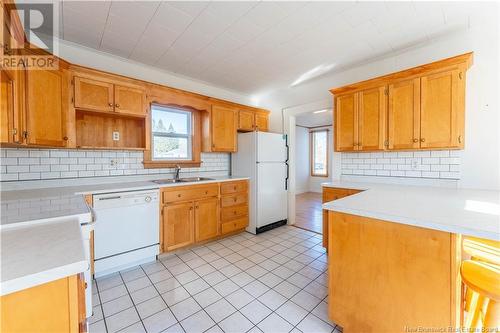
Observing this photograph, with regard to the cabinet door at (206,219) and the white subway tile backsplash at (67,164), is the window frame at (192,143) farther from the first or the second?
the cabinet door at (206,219)

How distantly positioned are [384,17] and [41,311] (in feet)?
9.73

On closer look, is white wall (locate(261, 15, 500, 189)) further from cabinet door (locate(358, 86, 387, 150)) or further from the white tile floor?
the white tile floor

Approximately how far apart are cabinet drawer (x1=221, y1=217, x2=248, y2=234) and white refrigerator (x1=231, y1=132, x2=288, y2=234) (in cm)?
11

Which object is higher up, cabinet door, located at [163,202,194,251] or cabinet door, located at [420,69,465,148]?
cabinet door, located at [420,69,465,148]

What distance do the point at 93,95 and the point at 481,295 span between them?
11.4 feet

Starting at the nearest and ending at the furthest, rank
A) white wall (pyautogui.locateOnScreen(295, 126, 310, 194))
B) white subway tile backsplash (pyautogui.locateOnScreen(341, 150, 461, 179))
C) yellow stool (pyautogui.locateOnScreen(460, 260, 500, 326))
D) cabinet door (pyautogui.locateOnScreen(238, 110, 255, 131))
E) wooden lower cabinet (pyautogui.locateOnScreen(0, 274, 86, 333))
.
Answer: wooden lower cabinet (pyautogui.locateOnScreen(0, 274, 86, 333)), yellow stool (pyautogui.locateOnScreen(460, 260, 500, 326)), white subway tile backsplash (pyautogui.locateOnScreen(341, 150, 461, 179)), cabinet door (pyautogui.locateOnScreen(238, 110, 255, 131)), white wall (pyautogui.locateOnScreen(295, 126, 310, 194))

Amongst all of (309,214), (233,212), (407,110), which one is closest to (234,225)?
(233,212)

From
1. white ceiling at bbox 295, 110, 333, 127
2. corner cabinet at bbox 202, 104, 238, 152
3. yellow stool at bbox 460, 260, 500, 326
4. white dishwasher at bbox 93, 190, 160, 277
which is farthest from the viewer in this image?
white ceiling at bbox 295, 110, 333, 127

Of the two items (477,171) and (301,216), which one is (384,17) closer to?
(477,171)

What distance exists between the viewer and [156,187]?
2.53m

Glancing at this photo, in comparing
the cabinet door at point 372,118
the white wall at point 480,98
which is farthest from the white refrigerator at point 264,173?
the white wall at point 480,98

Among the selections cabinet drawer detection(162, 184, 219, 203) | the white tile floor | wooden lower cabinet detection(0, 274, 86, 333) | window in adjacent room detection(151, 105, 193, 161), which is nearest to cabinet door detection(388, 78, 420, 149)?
the white tile floor

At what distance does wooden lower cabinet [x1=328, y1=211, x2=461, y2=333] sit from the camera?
43.6 inches

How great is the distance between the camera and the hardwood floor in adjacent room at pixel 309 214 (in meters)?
3.84
